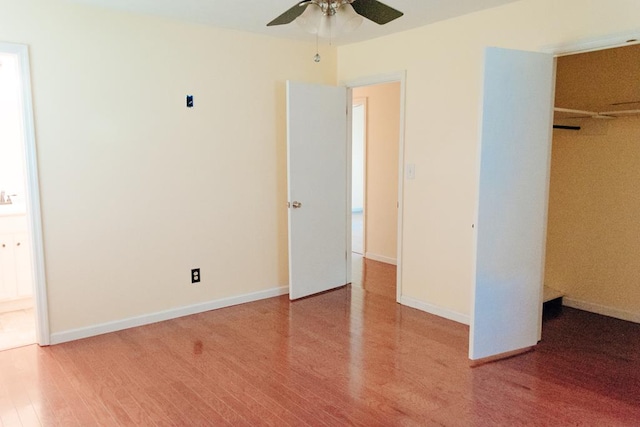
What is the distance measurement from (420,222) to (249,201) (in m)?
1.53

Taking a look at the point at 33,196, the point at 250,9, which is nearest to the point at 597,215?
the point at 250,9

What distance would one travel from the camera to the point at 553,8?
3.10 m

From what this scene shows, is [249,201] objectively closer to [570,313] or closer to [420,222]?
[420,222]

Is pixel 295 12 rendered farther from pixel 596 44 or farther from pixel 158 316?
pixel 158 316

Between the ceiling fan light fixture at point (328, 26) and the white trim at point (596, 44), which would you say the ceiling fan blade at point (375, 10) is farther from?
the white trim at point (596, 44)

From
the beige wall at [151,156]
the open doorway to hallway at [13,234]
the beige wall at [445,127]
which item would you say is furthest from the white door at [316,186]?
the open doorway to hallway at [13,234]

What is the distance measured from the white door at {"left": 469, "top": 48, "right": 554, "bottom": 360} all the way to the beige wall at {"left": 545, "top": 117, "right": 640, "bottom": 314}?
1.15 m

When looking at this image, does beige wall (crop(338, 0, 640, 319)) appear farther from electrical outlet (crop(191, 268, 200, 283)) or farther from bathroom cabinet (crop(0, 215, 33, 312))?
bathroom cabinet (crop(0, 215, 33, 312))

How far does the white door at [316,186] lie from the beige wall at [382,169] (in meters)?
1.18

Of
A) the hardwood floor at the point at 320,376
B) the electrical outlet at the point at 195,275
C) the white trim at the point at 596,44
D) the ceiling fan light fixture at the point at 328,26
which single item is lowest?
the hardwood floor at the point at 320,376

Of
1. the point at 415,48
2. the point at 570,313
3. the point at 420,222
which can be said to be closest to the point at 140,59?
the point at 415,48

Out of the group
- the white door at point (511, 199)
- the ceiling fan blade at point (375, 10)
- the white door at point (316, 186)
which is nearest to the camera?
the ceiling fan blade at point (375, 10)

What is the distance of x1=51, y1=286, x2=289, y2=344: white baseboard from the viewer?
3479 mm

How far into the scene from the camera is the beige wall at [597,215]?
384 centimetres
